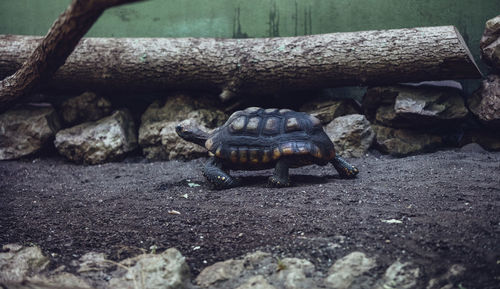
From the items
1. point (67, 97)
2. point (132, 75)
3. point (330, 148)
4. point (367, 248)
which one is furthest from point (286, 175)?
point (67, 97)

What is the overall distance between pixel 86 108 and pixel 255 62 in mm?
2701

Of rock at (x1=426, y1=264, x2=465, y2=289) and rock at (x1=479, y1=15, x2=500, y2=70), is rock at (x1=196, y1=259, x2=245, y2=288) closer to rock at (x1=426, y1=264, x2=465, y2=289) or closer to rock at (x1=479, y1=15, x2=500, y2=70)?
rock at (x1=426, y1=264, x2=465, y2=289)

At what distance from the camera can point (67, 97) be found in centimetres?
697

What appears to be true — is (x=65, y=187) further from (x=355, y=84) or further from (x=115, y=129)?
(x=355, y=84)

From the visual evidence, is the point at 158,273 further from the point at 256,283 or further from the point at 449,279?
the point at 449,279

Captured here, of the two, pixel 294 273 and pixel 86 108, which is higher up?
pixel 294 273

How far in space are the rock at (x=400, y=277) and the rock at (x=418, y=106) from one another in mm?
3563

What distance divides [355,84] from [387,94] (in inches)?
17.8

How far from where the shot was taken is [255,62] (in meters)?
5.78

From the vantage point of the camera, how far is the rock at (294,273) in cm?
222

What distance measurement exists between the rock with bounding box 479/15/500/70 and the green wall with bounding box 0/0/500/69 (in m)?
0.63

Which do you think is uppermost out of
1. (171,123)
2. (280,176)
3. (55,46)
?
(55,46)

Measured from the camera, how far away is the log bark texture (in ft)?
8.01

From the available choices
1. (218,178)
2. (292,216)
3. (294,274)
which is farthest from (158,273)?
(218,178)
